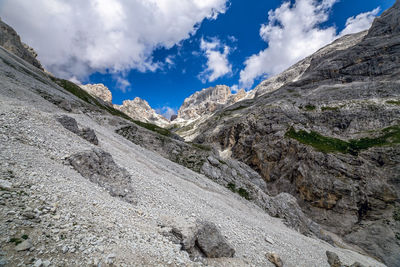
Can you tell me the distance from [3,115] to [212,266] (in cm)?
1825

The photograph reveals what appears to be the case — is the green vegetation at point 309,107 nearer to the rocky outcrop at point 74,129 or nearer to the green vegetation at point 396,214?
the green vegetation at point 396,214

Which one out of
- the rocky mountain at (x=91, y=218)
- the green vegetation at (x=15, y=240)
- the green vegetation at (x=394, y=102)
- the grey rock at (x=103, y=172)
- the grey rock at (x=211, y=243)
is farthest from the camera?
the green vegetation at (x=394, y=102)

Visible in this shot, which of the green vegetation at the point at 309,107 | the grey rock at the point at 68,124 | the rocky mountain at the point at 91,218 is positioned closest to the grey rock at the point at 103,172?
the rocky mountain at the point at 91,218

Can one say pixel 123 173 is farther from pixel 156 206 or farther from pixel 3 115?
pixel 3 115

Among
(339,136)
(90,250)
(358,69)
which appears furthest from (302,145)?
(358,69)

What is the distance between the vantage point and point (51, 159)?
11383 mm

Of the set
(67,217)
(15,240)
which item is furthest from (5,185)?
(15,240)

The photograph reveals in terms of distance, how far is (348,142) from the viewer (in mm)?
53219

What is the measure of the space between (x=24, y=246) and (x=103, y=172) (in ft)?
29.9

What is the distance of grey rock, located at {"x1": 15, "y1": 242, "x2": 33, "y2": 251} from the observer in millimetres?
4781

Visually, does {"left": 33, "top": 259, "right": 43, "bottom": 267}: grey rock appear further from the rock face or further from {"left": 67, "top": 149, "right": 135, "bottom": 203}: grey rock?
the rock face

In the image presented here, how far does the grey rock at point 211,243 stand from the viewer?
978 centimetres

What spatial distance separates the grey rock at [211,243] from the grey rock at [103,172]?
5.80 m

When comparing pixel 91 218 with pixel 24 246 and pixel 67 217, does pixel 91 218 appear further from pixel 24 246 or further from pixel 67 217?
pixel 24 246
